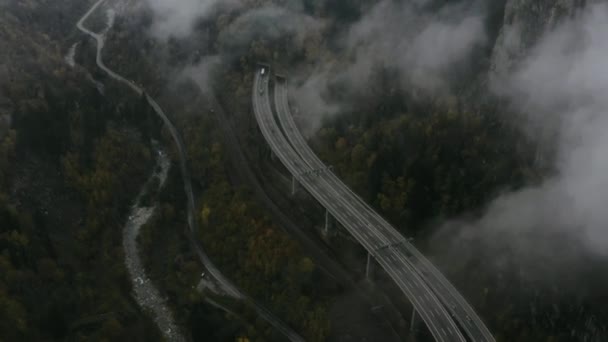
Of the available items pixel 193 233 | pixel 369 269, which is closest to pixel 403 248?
pixel 369 269

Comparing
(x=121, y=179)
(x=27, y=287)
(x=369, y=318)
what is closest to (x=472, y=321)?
(x=369, y=318)

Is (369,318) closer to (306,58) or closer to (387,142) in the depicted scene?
(387,142)

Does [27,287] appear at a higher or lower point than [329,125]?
lower

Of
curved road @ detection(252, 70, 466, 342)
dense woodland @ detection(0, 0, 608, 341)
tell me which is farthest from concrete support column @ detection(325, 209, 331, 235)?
dense woodland @ detection(0, 0, 608, 341)

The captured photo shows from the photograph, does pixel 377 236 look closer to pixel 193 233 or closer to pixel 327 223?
pixel 327 223

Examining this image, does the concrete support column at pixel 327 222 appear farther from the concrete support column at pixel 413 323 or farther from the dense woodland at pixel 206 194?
the concrete support column at pixel 413 323

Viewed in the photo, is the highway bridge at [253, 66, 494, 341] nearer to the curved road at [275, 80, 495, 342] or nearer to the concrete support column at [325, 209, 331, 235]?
the curved road at [275, 80, 495, 342]
